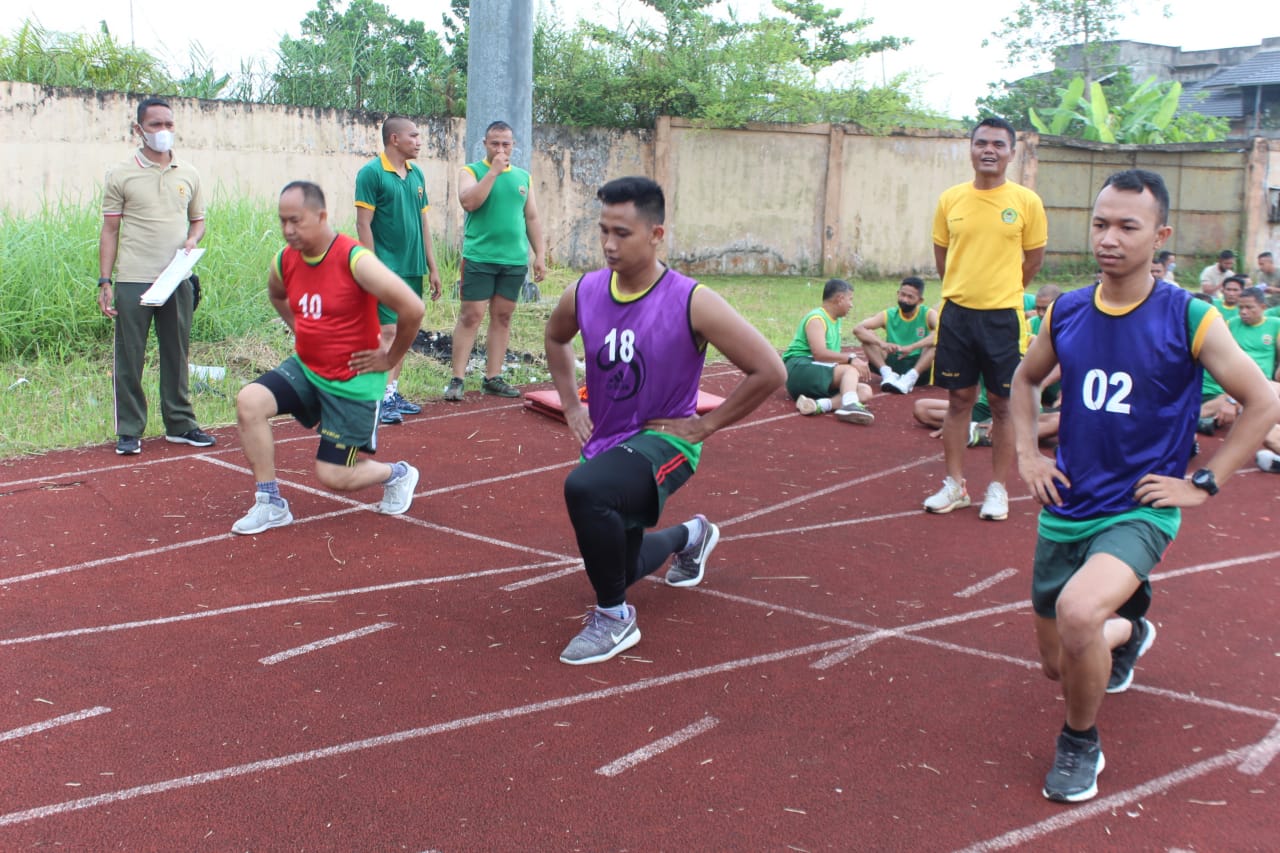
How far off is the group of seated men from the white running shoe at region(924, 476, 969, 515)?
1.58 metres

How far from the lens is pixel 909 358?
10781mm

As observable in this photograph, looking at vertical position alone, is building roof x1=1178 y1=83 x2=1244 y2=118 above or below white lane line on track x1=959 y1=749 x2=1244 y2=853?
above

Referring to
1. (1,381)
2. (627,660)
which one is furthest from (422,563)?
(1,381)

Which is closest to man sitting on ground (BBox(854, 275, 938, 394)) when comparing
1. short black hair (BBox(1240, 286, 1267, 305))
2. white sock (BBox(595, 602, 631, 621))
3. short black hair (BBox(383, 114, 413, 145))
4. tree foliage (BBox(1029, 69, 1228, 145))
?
short black hair (BBox(1240, 286, 1267, 305))

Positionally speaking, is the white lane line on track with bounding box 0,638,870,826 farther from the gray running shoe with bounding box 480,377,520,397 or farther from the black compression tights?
the gray running shoe with bounding box 480,377,520,397

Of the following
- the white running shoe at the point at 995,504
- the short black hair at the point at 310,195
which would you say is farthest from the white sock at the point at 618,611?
the white running shoe at the point at 995,504

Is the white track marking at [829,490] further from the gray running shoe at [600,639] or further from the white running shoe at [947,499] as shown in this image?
the gray running shoe at [600,639]

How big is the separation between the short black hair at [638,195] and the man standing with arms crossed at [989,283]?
250 cm

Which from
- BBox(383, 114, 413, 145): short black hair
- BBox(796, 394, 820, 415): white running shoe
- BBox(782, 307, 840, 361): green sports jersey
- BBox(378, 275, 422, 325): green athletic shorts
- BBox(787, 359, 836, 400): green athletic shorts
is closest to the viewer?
BBox(378, 275, 422, 325): green athletic shorts

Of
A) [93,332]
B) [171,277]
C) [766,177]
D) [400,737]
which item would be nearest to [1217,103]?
[766,177]

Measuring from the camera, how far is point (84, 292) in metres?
10.5

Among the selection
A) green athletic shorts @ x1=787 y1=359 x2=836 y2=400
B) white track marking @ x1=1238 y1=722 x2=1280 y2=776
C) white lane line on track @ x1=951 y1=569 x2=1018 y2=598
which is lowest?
Answer: white track marking @ x1=1238 y1=722 x2=1280 y2=776

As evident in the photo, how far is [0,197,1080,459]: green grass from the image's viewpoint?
8578 mm

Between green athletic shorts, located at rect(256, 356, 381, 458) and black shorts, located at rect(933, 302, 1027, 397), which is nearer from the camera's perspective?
green athletic shorts, located at rect(256, 356, 381, 458)
